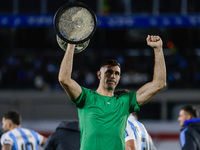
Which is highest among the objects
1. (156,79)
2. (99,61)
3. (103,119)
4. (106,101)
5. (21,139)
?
(156,79)

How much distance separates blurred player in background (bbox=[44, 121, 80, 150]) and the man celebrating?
66.8 inches

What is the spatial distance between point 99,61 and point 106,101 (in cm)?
1208

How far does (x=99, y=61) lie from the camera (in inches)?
609

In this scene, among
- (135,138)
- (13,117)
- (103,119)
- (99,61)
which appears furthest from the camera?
(99,61)

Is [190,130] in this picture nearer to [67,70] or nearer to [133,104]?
[133,104]

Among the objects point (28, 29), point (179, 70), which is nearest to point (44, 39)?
point (28, 29)

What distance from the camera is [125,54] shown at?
15742 millimetres

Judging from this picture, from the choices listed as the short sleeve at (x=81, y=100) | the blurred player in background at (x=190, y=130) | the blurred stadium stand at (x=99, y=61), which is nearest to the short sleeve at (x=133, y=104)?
the short sleeve at (x=81, y=100)

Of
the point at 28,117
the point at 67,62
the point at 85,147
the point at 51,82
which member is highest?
the point at 67,62

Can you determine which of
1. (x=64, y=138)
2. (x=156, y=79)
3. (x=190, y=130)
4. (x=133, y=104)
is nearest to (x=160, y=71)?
(x=156, y=79)

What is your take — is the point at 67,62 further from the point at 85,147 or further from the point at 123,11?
the point at 123,11

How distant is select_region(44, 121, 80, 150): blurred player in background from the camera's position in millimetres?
5023

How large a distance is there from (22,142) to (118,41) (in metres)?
13.4

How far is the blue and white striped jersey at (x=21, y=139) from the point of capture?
5289 mm
